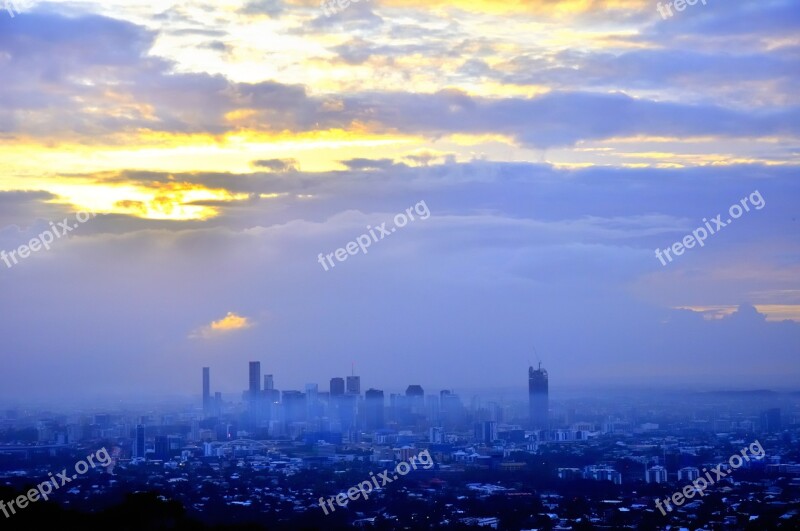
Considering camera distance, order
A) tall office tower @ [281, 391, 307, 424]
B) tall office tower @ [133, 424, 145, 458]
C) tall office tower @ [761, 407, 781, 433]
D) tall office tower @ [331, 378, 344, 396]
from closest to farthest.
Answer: tall office tower @ [133, 424, 145, 458] < tall office tower @ [761, 407, 781, 433] < tall office tower @ [281, 391, 307, 424] < tall office tower @ [331, 378, 344, 396]

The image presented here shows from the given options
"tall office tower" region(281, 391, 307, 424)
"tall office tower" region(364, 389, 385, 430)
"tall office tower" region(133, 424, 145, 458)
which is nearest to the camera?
"tall office tower" region(133, 424, 145, 458)

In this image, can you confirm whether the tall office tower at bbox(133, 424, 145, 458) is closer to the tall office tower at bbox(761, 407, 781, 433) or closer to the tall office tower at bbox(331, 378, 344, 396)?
the tall office tower at bbox(331, 378, 344, 396)

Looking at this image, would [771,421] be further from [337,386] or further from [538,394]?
[337,386]

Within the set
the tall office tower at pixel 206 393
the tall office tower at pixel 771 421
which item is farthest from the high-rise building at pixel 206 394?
the tall office tower at pixel 771 421

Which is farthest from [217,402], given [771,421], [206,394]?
[771,421]

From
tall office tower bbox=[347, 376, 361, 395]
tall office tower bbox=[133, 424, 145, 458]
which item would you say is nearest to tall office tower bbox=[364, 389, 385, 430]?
tall office tower bbox=[347, 376, 361, 395]

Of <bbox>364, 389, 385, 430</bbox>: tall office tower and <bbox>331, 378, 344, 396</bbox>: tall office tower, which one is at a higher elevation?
<bbox>331, 378, 344, 396</bbox>: tall office tower
